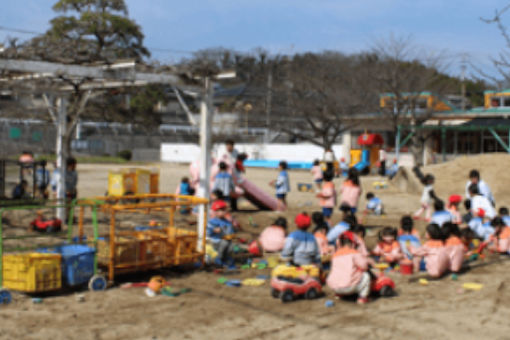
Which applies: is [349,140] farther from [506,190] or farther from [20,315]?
[20,315]

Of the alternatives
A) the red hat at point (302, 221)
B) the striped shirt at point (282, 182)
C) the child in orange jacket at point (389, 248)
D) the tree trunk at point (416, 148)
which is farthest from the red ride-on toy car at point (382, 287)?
the tree trunk at point (416, 148)

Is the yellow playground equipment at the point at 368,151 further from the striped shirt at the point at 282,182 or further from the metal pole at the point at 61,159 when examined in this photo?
the metal pole at the point at 61,159

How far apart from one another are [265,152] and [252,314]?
128 ft

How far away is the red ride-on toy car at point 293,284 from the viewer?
284 inches

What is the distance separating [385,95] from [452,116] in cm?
452

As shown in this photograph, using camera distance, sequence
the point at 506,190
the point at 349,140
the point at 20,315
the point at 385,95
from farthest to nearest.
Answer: the point at 349,140
the point at 385,95
the point at 506,190
the point at 20,315

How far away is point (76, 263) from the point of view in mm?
7367

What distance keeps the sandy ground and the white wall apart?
33598 millimetres

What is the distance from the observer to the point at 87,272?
24.6ft

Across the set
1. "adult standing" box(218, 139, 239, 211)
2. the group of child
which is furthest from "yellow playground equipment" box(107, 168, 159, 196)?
the group of child

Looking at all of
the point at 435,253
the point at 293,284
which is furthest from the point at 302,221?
the point at 435,253

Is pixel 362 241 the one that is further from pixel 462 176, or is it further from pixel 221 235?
pixel 462 176

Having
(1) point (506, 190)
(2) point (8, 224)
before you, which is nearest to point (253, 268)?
(2) point (8, 224)

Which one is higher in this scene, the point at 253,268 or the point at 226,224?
the point at 226,224
